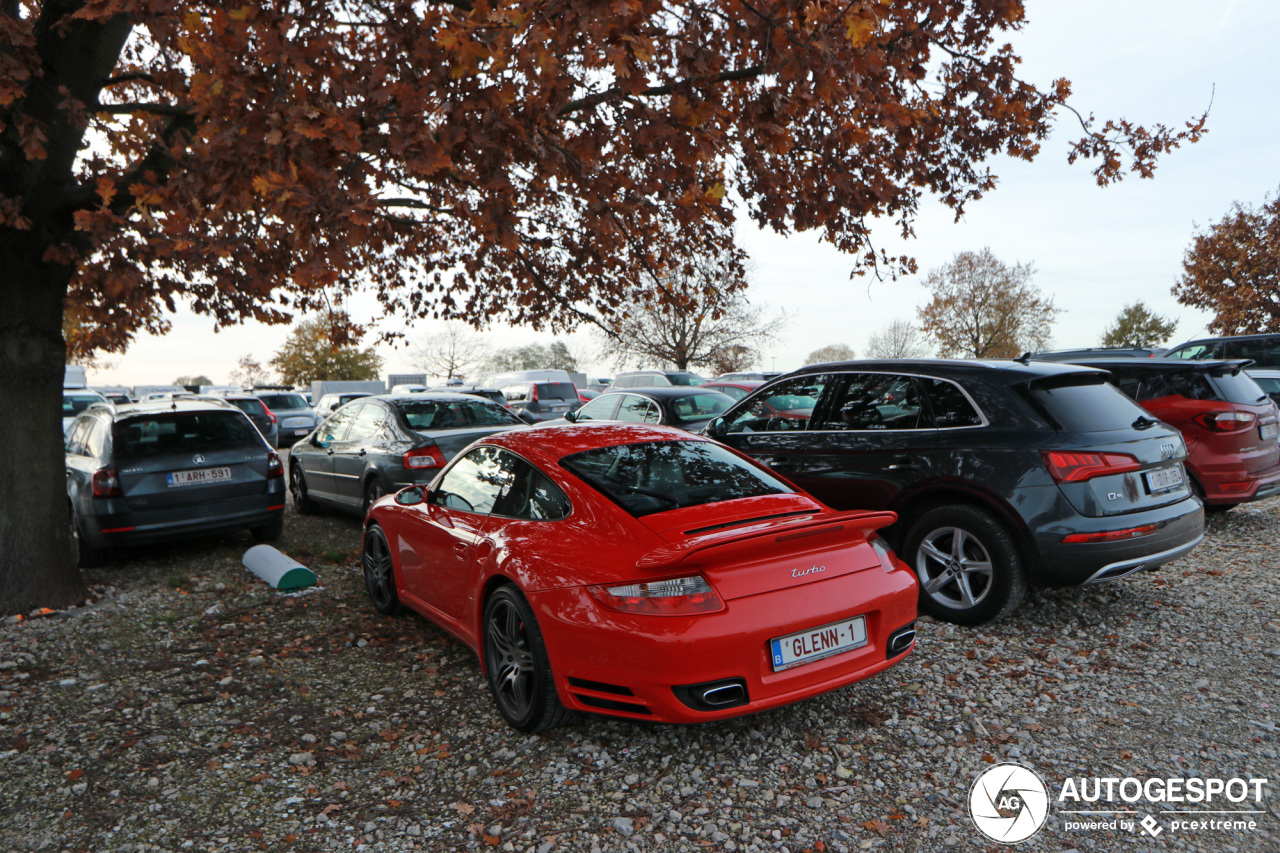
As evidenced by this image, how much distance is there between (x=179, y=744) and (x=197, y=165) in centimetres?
349

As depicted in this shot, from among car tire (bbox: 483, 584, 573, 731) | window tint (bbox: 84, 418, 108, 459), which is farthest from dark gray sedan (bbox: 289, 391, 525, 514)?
car tire (bbox: 483, 584, 573, 731)

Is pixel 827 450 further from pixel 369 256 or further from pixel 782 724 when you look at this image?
pixel 369 256

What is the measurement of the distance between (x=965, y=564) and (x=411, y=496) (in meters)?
3.67

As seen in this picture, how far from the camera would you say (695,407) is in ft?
34.2

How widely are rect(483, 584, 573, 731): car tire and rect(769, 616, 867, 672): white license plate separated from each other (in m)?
1.04

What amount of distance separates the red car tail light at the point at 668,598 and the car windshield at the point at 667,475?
472 mm

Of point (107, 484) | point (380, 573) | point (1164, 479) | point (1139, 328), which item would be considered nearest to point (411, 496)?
point (380, 573)

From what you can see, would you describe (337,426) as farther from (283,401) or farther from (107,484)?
(283,401)

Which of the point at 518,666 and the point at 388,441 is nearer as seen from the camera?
the point at 518,666

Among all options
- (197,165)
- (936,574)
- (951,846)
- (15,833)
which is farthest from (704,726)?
(197,165)

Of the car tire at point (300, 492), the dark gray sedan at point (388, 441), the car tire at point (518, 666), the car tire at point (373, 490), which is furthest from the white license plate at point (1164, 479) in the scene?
the car tire at point (300, 492)

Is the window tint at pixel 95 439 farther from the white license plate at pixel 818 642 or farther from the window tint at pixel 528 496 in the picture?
the white license plate at pixel 818 642

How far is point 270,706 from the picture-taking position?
13.7 feet

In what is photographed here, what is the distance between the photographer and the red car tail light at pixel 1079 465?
4.57 meters
